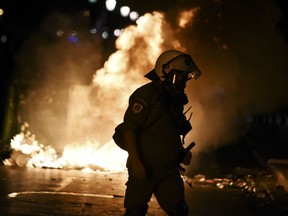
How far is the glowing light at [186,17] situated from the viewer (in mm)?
15008

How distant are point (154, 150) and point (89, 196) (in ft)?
15.0

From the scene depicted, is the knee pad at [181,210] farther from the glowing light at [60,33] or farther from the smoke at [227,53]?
the glowing light at [60,33]

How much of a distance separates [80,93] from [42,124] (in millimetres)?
2037

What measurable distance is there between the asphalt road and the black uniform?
3.00m

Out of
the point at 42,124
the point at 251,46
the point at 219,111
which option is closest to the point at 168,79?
the point at 251,46

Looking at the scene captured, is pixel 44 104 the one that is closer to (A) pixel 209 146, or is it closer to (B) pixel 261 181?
(A) pixel 209 146

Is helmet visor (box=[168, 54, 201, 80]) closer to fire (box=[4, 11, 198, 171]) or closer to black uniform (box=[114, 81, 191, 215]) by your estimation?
black uniform (box=[114, 81, 191, 215])

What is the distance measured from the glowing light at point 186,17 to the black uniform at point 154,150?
35.7 feet

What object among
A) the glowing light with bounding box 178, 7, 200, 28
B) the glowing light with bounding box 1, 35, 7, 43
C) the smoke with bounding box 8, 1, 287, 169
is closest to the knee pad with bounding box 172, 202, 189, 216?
the smoke with bounding box 8, 1, 287, 169

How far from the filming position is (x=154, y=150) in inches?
169

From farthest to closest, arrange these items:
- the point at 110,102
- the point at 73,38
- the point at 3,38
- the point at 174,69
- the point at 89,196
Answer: the point at 3,38 < the point at 73,38 < the point at 110,102 < the point at 89,196 < the point at 174,69

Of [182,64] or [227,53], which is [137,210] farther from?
[227,53]

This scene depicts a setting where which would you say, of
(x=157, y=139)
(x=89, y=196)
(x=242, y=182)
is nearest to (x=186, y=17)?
(x=242, y=182)

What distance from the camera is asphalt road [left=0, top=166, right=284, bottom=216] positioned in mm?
7418
